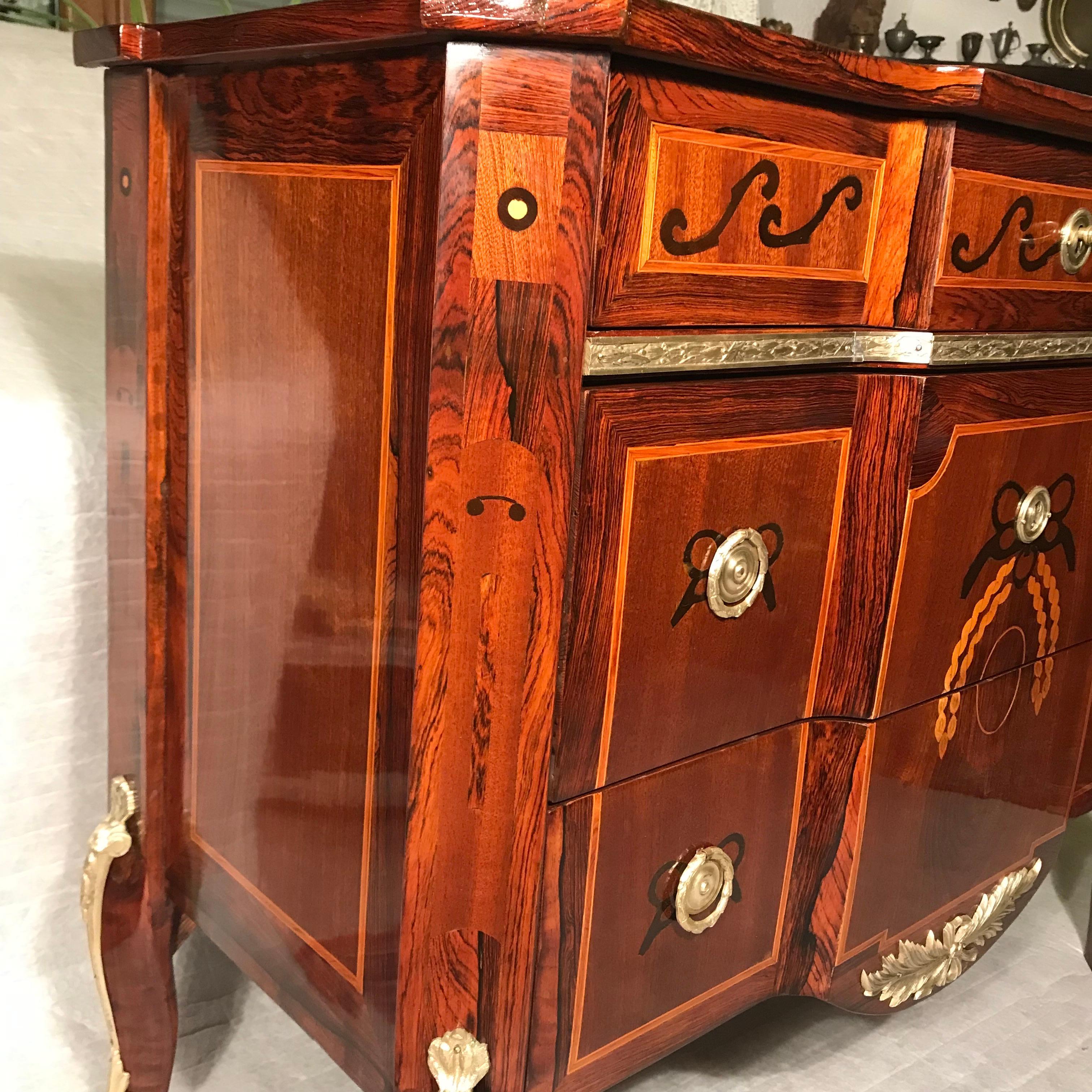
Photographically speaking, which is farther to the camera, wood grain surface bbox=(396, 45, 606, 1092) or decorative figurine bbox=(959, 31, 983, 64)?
decorative figurine bbox=(959, 31, 983, 64)

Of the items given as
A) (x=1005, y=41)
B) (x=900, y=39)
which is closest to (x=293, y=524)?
(x=900, y=39)

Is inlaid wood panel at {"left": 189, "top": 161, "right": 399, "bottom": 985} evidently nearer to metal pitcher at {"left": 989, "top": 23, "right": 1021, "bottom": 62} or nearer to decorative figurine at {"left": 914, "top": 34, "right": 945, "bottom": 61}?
decorative figurine at {"left": 914, "top": 34, "right": 945, "bottom": 61}

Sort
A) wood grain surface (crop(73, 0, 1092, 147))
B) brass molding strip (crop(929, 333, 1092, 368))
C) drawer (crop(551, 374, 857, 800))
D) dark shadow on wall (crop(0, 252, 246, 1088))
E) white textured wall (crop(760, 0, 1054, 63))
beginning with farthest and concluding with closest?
white textured wall (crop(760, 0, 1054, 63)) → dark shadow on wall (crop(0, 252, 246, 1088)) → brass molding strip (crop(929, 333, 1092, 368)) → drawer (crop(551, 374, 857, 800)) → wood grain surface (crop(73, 0, 1092, 147))

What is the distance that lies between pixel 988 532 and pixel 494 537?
40cm

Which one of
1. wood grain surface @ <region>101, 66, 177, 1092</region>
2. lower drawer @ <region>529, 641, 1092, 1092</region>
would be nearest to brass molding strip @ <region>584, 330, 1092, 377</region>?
lower drawer @ <region>529, 641, 1092, 1092</region>

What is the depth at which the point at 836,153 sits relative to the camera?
25.4 inches

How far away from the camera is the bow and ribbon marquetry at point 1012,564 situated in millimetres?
809

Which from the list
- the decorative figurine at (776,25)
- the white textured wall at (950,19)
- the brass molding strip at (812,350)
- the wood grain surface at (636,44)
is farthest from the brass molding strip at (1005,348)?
the white textured wall at (950,19)

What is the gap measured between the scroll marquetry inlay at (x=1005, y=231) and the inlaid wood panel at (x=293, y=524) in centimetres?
34

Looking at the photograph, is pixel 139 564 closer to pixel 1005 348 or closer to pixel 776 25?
pixel 1005 348

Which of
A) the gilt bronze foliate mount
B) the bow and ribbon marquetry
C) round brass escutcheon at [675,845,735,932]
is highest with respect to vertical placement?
the bow and ribbon marquetry

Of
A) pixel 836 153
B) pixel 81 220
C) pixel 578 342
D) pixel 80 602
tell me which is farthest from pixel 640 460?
pixel 81 220

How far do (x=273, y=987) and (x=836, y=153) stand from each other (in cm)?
62

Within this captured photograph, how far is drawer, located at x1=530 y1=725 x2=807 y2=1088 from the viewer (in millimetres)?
648
